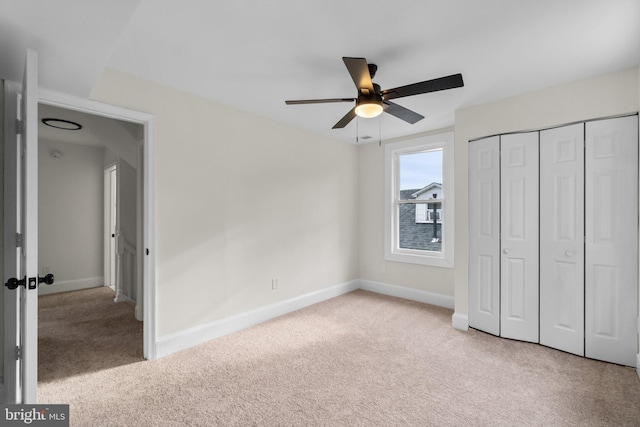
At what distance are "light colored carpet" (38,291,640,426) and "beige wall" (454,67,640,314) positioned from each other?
0.90 metres

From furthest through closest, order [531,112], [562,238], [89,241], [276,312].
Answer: [89,241]
[276,312]
[531,112]
[562,238]

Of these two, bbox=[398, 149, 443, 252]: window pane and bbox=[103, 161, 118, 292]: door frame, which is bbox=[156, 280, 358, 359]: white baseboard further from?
bbox=[103, 161, 118, 292]: door frame

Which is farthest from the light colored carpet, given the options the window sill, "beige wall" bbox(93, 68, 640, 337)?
the window sill

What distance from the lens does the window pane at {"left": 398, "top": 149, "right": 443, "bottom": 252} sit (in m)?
4.25

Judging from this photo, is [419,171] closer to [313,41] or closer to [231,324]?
[313,41]

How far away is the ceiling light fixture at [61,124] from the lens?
145 inches

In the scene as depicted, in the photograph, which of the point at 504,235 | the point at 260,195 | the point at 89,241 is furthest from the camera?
the point at 89,241

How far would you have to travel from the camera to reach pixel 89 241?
→ 5.13 m

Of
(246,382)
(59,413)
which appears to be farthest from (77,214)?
(246,382)

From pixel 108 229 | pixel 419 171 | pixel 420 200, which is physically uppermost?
pixel 419 171

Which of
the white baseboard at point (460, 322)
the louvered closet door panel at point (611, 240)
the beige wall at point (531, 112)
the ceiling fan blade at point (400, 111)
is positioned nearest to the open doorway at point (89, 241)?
the ceiling fan blade at point (400, 111)

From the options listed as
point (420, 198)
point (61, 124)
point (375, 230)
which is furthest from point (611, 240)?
point (61, 124)

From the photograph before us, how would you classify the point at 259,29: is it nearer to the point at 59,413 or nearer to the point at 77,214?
the point at 59,413

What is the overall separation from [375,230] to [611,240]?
2775 millimetres
